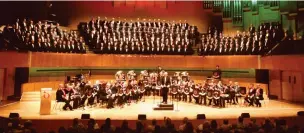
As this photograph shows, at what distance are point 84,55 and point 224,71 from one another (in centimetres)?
559

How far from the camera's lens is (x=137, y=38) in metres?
11.3

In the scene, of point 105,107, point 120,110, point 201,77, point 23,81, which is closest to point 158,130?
point 120,110

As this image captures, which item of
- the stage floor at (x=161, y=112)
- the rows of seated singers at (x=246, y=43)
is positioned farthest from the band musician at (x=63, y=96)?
the rows of seated singers at (x=246, y=43)

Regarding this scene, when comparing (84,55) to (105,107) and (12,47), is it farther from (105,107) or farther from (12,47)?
(105,107)

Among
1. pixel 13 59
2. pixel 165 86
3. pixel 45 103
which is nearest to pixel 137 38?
pixel 165 86

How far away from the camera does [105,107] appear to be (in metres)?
7.90

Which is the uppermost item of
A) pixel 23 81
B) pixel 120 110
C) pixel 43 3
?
pixel 43 3

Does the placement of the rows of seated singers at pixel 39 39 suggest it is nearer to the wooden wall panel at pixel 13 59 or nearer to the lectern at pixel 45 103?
the wooden wall panel at pixel 13 59

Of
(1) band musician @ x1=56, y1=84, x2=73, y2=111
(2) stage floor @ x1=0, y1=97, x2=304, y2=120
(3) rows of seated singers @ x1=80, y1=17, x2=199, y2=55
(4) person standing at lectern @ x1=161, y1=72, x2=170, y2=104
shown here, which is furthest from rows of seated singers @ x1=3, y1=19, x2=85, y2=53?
(4) person standing at lectern @ x1=161, y1=72, x2=170, y2=104

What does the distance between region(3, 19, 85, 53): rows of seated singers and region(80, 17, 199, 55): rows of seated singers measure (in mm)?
650

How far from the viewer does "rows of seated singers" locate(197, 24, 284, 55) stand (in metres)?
10.0

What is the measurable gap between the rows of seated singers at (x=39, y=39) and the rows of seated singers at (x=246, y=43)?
4.69m

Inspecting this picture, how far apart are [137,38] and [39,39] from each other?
11.6ft

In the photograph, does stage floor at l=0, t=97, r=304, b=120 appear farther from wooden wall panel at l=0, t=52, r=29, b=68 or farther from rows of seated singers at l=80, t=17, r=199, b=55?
rows of seated singers at l=80, t=17, r=199, b=55
